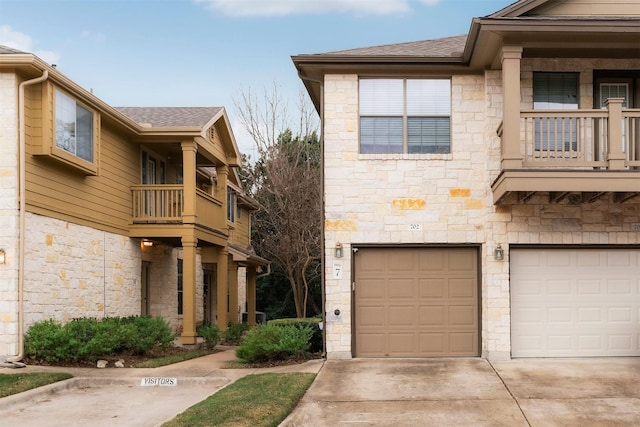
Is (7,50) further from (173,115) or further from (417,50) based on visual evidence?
(173,115)

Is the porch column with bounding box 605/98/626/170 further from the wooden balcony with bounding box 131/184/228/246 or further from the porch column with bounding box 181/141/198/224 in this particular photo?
the wooden balcony with bounding box 131/184/228/246

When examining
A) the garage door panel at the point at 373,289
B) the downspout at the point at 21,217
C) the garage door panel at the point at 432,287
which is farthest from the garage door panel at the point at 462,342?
the downspout at the point at 21,217

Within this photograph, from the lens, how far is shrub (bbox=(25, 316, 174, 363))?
12922 mm

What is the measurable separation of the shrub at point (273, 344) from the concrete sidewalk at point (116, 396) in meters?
0.44

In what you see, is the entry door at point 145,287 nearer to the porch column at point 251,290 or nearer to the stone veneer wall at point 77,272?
the stone veneer wall at point 77,272

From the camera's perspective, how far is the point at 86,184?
15.9m

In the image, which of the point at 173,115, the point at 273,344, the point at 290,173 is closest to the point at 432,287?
the point at 273,344

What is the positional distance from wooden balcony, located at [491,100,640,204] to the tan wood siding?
8.57m

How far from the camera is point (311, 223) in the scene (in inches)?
1103

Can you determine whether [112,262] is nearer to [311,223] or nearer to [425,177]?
[425,177]

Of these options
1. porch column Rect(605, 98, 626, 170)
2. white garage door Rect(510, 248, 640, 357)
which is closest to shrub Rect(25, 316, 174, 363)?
white garage door Rect(510, 248, 640, 357)

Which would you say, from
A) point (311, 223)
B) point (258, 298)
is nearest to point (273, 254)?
point (311, 223)

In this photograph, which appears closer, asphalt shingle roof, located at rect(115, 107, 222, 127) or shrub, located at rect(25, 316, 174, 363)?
shrub, located at rect(25, 316, 174, 363)

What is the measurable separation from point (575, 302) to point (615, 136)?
3203mm
